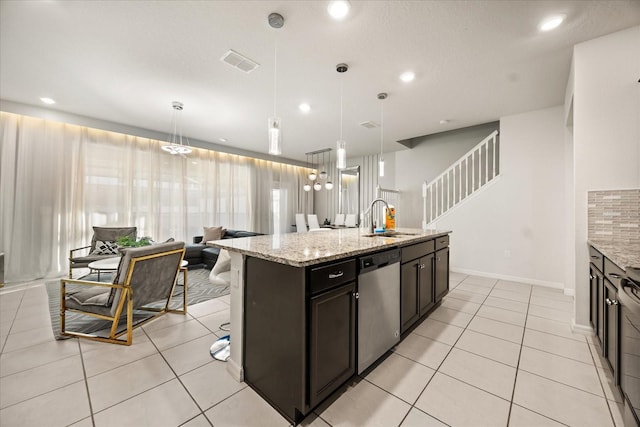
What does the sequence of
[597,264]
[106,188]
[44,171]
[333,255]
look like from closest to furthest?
[333,255] < [597,264] < [44,171] < [106,188]

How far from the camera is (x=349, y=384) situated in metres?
1.70

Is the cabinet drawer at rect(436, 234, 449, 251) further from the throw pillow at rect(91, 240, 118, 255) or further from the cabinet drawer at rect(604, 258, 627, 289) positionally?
the throw pillow at rect(91, 240, 118, 255)

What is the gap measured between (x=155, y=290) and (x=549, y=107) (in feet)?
19.9

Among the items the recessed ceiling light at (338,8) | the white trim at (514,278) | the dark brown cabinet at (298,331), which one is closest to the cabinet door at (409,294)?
the dark brown cabinet at (298,331)

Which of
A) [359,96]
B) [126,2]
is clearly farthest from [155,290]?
[359,96]

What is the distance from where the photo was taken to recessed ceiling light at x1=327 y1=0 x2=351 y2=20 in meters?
1.94

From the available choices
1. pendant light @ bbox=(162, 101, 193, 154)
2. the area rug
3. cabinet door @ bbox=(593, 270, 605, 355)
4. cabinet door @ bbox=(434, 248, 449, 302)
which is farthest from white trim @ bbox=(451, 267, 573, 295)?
pendant light @ bbox=(162, 101, 193, 154)

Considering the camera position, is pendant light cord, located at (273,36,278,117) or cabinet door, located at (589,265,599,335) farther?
pendant light cord, located at (273,36,278,117)

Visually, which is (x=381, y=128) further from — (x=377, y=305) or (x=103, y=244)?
(x=103, y=244)

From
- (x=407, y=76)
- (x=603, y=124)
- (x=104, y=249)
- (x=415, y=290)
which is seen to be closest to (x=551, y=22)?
(x=603, y=124)

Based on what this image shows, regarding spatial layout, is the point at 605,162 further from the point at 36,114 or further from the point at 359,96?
the point at 36,114

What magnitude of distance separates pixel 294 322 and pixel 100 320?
263cm

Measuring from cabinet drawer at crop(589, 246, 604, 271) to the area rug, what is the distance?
313 centimetres

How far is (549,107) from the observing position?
395cm
